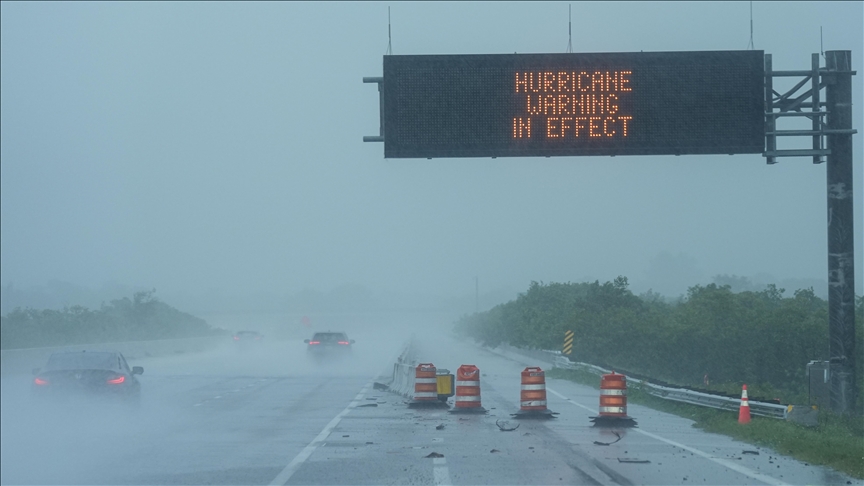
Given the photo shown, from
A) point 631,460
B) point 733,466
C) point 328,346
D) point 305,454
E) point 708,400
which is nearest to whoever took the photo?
point 733,466

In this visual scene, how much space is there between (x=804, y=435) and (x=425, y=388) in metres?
9.05

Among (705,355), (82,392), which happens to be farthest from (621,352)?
(82,392)

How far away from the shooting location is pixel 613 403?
752 inches

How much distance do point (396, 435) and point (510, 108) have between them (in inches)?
234

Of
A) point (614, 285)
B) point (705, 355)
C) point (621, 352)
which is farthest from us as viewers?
point (614, 285)

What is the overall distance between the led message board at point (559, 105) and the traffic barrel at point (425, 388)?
719 cm

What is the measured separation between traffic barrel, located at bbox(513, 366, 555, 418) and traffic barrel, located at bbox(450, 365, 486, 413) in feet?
4.94

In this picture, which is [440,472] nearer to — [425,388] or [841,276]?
[425,388]

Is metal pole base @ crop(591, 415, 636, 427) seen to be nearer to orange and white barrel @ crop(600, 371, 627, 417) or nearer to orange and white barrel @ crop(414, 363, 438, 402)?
orange and white barrel @ crop(600, 371, 627, 417)

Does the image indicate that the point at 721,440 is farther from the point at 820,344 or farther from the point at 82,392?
the point at 820,344

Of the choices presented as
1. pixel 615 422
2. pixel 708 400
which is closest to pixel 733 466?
pixel 615 422

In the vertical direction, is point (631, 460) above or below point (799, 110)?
below

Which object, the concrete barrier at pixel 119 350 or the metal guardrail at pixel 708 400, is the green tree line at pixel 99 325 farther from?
the metal guardrail at pixel 708 400

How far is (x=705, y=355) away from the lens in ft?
121
